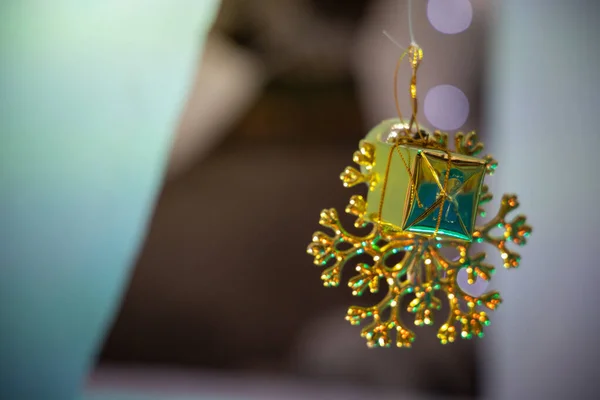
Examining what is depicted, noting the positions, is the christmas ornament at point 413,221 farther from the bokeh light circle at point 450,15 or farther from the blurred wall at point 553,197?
the bokeh light circle at point 450,15

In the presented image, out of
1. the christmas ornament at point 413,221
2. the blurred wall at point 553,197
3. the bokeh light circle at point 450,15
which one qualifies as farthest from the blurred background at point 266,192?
the christmas ornament at point 413,221

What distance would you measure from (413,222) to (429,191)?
1.7 inches

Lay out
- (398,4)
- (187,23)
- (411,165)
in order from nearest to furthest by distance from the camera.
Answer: (411,165) < (187,23) < (398,4)

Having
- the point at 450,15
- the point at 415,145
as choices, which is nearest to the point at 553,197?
the point at 450,15

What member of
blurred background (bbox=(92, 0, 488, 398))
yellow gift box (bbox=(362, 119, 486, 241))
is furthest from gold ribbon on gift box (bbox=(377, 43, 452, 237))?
blurred background (bbox=(92, 0, 488, 398))

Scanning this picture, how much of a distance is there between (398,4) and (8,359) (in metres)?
1.24

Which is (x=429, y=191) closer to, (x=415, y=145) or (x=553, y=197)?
(x=415, y=145)

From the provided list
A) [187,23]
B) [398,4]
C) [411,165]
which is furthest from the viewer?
[398,4]

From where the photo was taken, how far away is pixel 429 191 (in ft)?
2.41

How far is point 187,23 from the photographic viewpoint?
1.25 meters

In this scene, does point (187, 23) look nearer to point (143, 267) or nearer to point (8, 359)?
point (143, 267)

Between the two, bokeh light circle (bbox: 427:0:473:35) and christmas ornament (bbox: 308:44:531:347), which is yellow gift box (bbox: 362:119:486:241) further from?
bokeh light circle (bbox: 427:0:473:35)

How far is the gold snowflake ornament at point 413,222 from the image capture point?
74 cm

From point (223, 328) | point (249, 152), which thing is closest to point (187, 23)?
point (249, 152)
